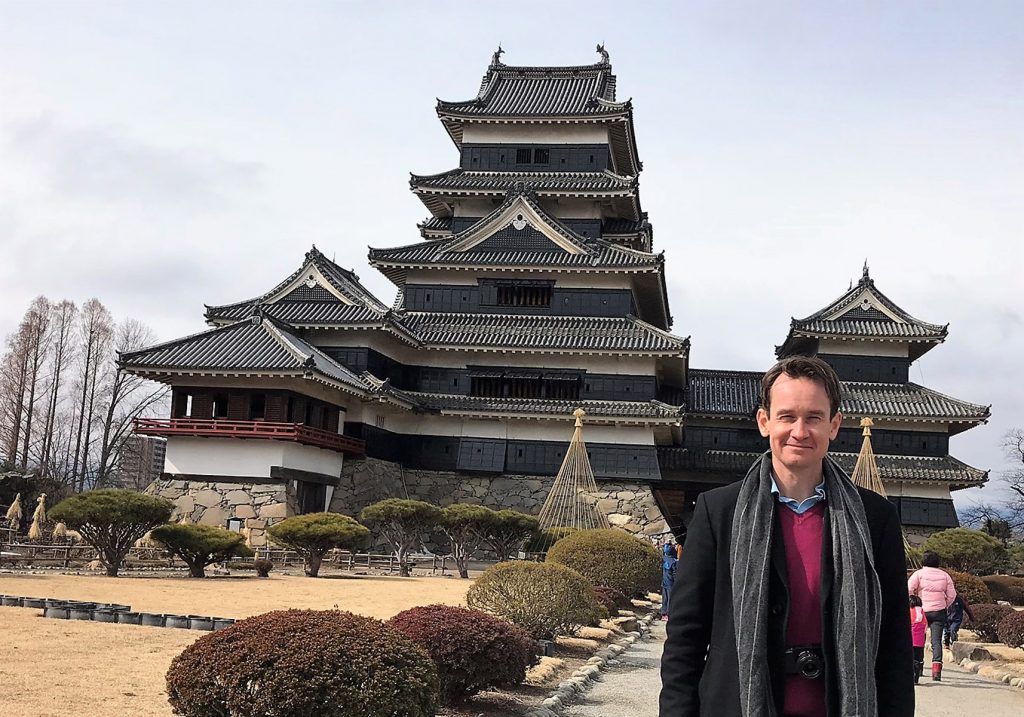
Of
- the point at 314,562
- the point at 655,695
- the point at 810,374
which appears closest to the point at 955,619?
the point at 655,695

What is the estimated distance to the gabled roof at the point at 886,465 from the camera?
137 feet

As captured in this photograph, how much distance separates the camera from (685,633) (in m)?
4.29

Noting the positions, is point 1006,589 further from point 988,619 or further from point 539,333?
point 539,333

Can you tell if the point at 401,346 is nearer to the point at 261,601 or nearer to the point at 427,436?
the point at 427,436

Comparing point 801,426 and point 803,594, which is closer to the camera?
point 803,594

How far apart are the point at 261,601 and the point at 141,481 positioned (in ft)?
215

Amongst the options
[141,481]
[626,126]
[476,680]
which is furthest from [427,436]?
[141,481]

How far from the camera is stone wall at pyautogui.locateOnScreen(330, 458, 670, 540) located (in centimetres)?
3875

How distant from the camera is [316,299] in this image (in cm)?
4181

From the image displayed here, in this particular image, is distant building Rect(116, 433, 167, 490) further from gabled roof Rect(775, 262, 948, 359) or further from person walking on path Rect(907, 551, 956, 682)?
person walking on path Rect(907, 551, 956, 682)

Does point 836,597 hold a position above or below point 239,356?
below

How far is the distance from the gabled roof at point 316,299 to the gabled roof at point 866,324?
1872 cm

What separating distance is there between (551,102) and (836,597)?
150 ft

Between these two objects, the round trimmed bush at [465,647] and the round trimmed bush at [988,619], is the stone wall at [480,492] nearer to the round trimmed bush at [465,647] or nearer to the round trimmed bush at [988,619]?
the round trimmed bush at [988,619]
